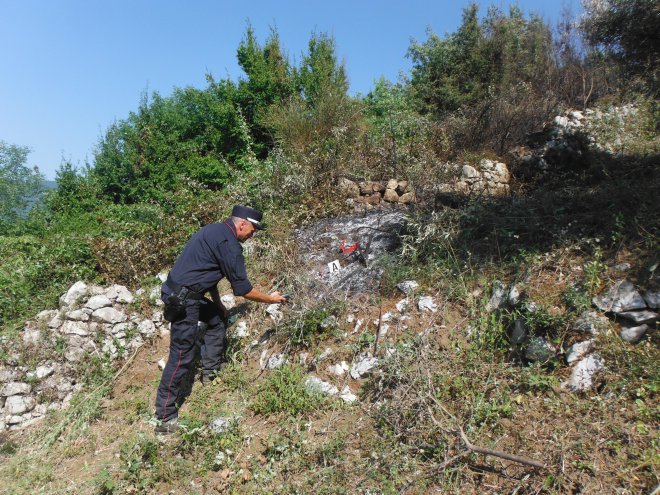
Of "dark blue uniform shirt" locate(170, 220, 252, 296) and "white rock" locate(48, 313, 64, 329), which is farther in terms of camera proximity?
"white rock" locate(48, 313, 64, 329)

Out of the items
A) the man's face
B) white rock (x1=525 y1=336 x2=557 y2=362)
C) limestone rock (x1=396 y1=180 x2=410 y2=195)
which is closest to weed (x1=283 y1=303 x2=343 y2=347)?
the man's face

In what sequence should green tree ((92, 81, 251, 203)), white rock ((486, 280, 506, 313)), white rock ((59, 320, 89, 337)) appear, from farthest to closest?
green tree ((92, 81, 251, 203)) → white rock ((59, 320, 89, 337)) → white rock ((486, 280, 506, 313))

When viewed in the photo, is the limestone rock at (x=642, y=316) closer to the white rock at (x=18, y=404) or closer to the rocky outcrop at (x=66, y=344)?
the rocky outcrop at (x=66, y=344)

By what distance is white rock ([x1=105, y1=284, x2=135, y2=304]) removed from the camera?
5.50m

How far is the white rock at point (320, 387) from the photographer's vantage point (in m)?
3.93

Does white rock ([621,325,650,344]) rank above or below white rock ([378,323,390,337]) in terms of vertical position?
below

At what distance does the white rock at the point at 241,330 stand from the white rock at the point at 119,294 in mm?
1539

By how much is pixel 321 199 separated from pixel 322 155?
89 cm

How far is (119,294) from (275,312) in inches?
81.0

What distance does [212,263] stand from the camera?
4.14 m

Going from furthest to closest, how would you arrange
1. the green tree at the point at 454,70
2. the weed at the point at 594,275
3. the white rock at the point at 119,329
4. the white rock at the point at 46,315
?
the green tree at the point at 454,70 → the white rock at the point at 46,315 → the white rock at the point at 119,329 → the weed at the point at 594,275

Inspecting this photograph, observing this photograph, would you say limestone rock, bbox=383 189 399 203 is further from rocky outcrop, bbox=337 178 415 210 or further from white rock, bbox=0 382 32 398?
white rock, bbox=0 382 32 398

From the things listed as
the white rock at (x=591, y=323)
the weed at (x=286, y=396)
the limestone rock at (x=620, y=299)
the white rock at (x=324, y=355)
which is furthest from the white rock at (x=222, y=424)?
the limestone rock at (x=620, y=299)

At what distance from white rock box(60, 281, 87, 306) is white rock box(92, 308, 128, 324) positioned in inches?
14.5
